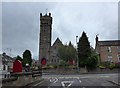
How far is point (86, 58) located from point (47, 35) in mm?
52430

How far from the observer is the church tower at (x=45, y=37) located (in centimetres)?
13650

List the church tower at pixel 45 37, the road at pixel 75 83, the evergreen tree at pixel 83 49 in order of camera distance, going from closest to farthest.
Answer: the road at pixel 75 83 < the evergreen tree at pixel 83 49 < the church tower at pixel 45 37

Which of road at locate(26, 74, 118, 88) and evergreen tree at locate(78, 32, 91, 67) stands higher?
evergreen tree at locate(78, 32, 91, 67)

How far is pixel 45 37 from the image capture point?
138 meters

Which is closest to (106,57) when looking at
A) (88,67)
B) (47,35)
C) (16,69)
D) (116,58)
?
(116,58)

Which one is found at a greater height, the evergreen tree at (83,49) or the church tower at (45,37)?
the church tower at (45,37)

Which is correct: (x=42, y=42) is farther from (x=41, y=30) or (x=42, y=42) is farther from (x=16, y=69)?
(x=16, y=69)

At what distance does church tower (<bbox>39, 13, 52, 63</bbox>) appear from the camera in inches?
5374

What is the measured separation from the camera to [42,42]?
138 metres

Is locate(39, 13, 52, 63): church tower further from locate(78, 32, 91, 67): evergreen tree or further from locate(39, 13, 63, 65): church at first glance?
locate(78, 32, 91, 67): evergreen tree

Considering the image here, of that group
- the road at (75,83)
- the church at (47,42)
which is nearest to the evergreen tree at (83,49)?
the church at (47,42)

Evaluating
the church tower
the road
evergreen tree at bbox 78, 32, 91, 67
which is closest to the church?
the church tower

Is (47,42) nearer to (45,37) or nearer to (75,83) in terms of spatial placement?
(45,37)

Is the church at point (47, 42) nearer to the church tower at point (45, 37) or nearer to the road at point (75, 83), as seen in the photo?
the church tower at point (45, 37)
